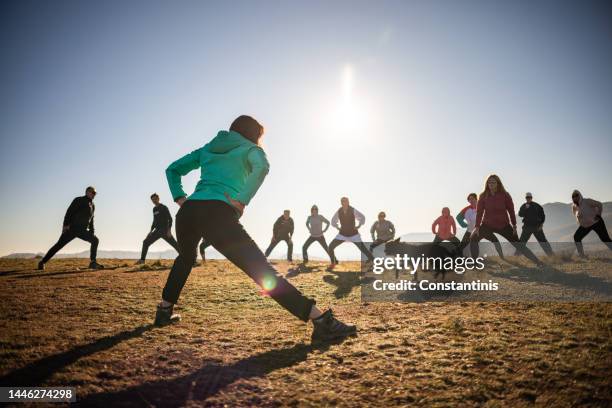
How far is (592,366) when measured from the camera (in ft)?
7.00

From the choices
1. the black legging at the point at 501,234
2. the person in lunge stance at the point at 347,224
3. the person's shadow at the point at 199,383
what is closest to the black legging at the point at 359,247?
the person in lunge stance at the point at 347,224

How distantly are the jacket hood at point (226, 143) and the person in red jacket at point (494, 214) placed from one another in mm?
7515

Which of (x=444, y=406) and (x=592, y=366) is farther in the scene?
(x=592, y=366)

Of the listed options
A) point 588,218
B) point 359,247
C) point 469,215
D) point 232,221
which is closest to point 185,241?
point 232,221

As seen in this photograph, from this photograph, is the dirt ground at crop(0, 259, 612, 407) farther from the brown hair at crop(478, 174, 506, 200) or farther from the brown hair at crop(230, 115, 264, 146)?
the brown hair at crop(478, 174, 506, 200)

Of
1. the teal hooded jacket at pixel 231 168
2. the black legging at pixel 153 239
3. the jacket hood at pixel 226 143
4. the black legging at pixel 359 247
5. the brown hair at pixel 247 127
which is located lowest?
the black legging at pixel 359 247

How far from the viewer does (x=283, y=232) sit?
1409cm

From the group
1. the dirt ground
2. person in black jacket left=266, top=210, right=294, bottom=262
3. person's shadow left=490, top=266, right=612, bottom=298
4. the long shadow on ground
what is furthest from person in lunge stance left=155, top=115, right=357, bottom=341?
person in black jacket left=266, top=210, right=294, bottom=262

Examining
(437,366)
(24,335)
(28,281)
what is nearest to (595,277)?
(437,366)

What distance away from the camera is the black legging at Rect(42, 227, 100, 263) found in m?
8.91

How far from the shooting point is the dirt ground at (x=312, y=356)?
1967 mm

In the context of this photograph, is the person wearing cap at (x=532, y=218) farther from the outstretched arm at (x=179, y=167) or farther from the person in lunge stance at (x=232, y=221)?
the outstretched arm at (x=179, y=167)

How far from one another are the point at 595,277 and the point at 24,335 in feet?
29.5

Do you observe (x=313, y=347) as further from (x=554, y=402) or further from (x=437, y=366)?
(x=554, y=402)
